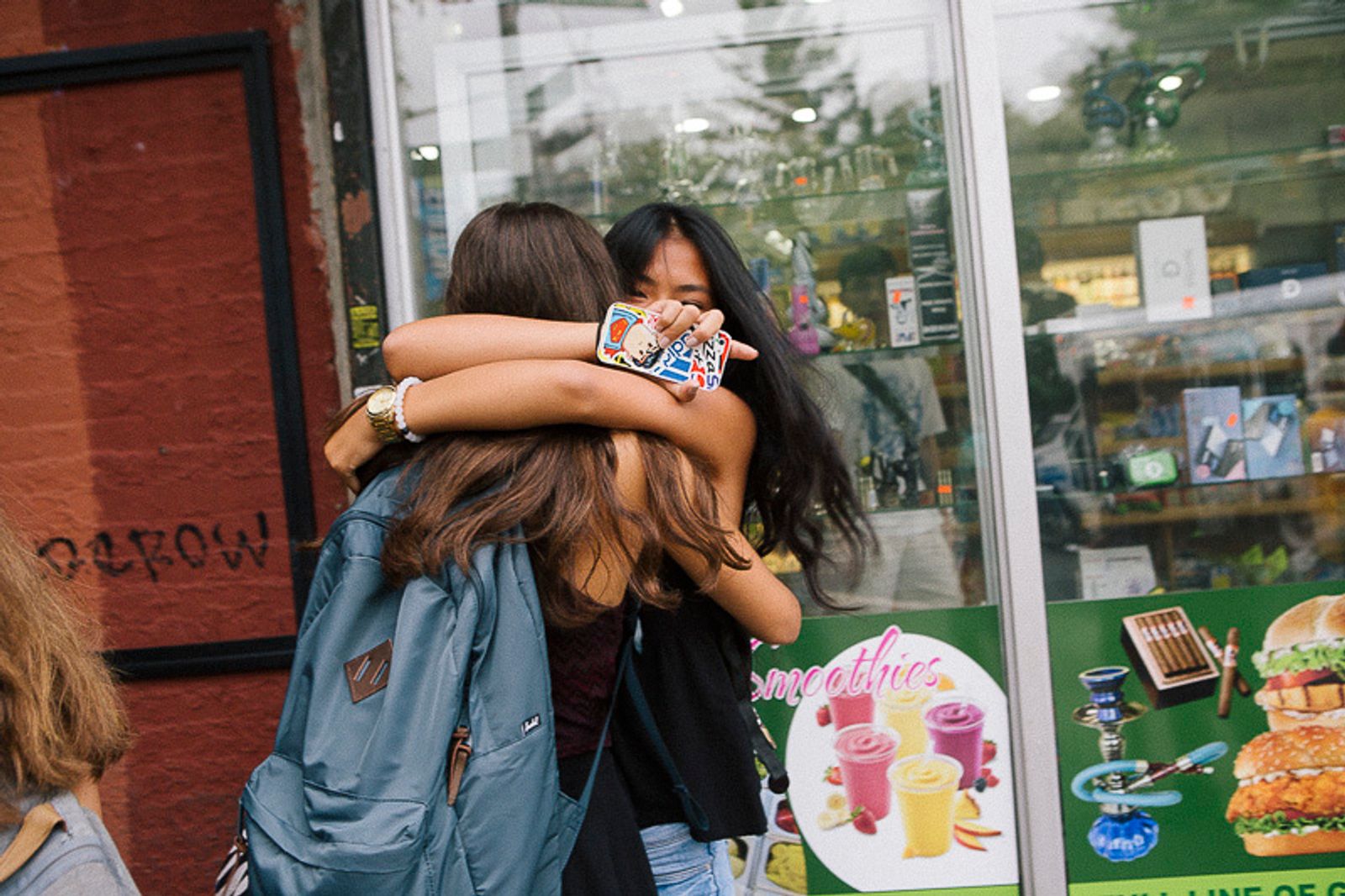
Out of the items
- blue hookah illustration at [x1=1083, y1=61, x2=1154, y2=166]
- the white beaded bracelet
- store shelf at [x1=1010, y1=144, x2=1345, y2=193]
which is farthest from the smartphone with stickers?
blue hookah illustration at [x1=1083, y1=61, x2=1154, y2=166]

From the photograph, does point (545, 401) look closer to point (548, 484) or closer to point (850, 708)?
point (548, 484)

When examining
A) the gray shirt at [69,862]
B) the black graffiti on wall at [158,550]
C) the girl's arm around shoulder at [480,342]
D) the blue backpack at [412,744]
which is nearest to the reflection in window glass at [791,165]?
the black graffiti on wall at [158,550]

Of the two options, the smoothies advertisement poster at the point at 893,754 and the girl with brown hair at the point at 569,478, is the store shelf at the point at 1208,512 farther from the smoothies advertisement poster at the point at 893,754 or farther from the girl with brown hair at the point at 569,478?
the girl with brown hair at the point at 569,478

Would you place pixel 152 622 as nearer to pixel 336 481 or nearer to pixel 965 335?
pixel 336 481

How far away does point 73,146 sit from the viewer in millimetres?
3223

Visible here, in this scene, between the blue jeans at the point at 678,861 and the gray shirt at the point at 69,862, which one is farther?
the blue jeans at the point at 678,861

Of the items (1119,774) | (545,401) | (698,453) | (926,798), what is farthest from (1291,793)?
(545,401)

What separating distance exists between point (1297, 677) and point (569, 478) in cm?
227

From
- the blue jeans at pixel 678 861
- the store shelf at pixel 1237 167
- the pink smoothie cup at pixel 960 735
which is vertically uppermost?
the store shelf at pixel 1237 167

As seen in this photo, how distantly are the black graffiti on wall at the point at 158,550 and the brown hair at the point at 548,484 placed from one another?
176cm

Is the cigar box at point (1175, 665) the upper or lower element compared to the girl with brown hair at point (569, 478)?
lower

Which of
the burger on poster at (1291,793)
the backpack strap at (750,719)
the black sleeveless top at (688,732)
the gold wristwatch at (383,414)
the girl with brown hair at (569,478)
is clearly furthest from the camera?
the burger on poster at (1291,793)

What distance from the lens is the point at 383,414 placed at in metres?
1.67

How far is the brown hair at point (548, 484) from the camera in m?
1.55
